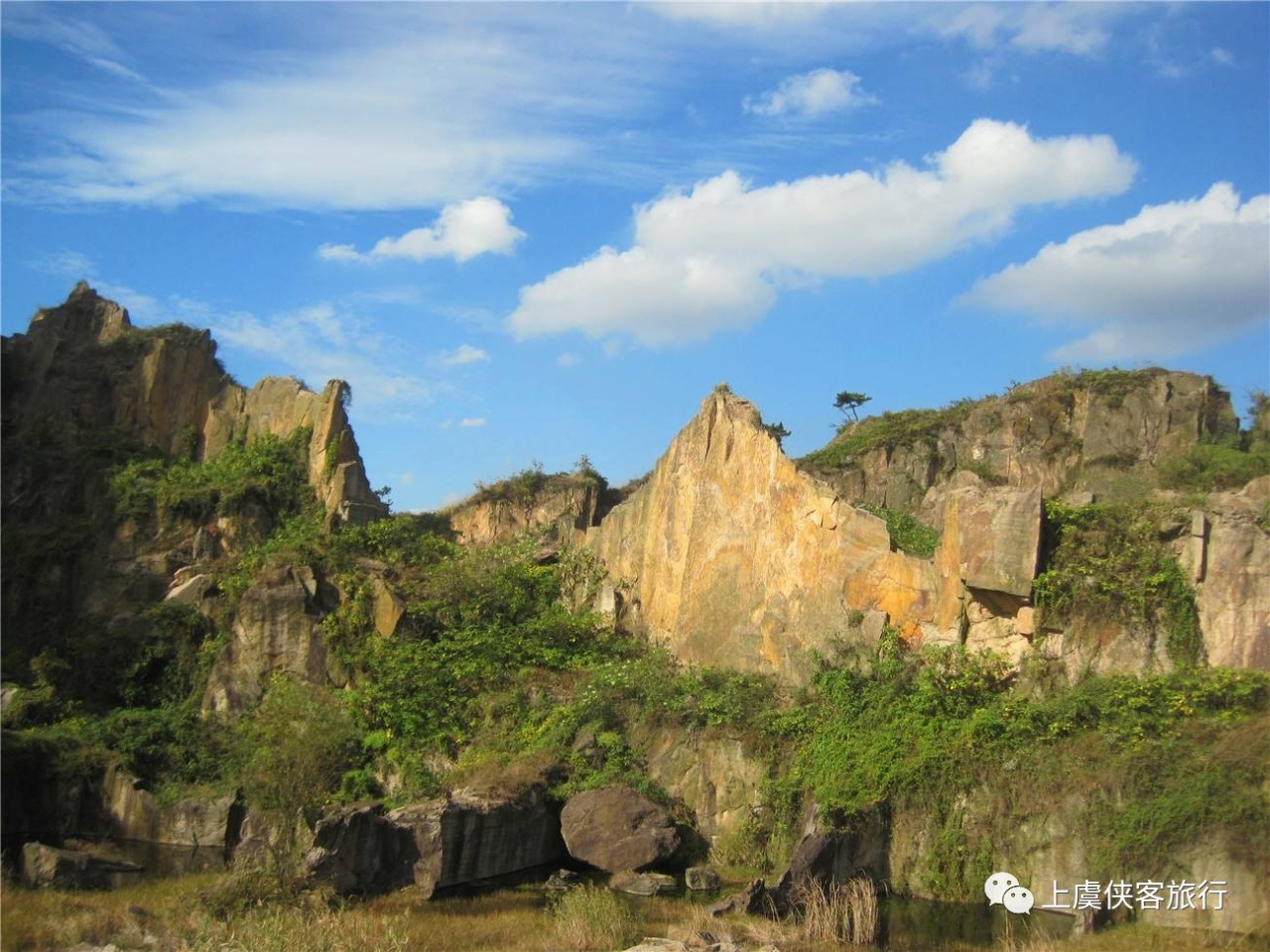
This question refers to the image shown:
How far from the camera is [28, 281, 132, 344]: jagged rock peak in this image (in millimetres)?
41094

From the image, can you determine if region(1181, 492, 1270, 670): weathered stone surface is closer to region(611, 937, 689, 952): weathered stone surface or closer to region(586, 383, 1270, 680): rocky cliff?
region(586, 383, 1270, 680): rocky cliff

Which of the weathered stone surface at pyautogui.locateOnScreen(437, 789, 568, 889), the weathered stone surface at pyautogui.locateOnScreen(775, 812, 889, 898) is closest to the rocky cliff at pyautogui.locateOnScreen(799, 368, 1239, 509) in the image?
the weathered stone surface at pyautogui.locateOnScreen(775, 812, 889, 898)

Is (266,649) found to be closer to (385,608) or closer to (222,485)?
(385,608)

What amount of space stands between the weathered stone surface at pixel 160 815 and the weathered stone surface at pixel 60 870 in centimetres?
440

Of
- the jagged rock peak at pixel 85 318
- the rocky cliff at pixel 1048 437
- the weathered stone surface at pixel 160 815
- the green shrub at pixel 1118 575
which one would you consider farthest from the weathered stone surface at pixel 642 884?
the jagged rock peak at pixel 85 318

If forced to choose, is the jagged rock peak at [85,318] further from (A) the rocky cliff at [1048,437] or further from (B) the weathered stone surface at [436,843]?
(B) the weathered stone surface at [436,843]

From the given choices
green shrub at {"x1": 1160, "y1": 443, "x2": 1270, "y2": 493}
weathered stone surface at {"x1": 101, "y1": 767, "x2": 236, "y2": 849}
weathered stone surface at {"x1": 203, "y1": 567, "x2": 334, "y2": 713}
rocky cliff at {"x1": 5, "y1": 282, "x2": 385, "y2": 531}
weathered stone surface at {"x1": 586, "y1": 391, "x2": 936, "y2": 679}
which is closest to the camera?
weathered stone surface at {"x1": 586, "y1": 391, "x2": 936, "y2": 679}

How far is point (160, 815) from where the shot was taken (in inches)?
992

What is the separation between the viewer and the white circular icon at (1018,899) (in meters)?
18.3

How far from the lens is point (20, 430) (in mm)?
37656

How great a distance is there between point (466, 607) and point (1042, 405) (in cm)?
1850

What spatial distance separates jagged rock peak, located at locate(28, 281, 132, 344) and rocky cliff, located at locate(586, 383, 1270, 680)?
20.1 metres

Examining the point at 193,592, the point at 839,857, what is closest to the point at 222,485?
the point at 193,592

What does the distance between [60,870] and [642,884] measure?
897 centimetres
